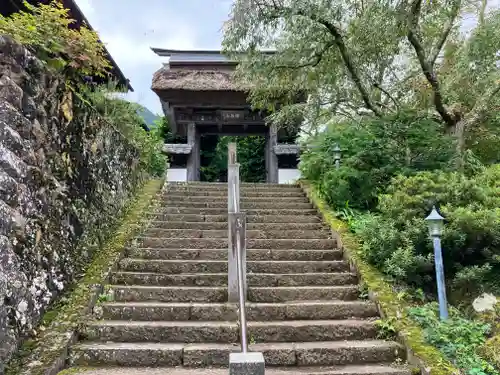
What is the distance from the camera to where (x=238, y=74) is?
807 centimetres

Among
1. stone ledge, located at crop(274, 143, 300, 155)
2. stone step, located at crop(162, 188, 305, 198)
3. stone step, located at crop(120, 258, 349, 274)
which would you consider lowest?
stone step, located at crop(120, 258, 349, 274)

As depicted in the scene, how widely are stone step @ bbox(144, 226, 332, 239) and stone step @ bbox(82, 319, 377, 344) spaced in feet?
6.39

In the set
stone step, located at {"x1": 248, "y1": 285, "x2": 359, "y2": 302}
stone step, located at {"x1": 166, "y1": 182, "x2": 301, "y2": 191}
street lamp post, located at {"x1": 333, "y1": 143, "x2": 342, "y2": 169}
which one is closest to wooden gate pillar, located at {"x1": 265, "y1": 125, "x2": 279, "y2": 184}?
stone step, located at {"x1": 166, "y1": 182, "x2": 301, "y2": 191}

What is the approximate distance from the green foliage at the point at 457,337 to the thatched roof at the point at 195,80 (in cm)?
761

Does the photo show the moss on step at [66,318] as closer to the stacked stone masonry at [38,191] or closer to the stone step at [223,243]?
the stacked stone masonry at [38,191]

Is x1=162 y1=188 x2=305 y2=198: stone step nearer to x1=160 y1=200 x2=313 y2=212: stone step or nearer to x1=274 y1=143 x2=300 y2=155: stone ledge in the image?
x1=160 y1=200 x2=313 y2=212: stone step

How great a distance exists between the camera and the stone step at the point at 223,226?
5965 mm

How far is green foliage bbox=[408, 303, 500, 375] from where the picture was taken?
3098 mm

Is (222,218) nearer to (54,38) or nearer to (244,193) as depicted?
(244,193)

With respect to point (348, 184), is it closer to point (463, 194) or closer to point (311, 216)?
point (311, 216)

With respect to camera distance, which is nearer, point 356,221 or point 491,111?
point 356,221

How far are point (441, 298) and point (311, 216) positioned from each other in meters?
3.06

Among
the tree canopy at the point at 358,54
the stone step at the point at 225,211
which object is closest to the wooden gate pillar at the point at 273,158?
the tree canopy at the point at 358,54

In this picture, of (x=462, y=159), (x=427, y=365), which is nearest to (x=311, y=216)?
(x=462, y=159)
